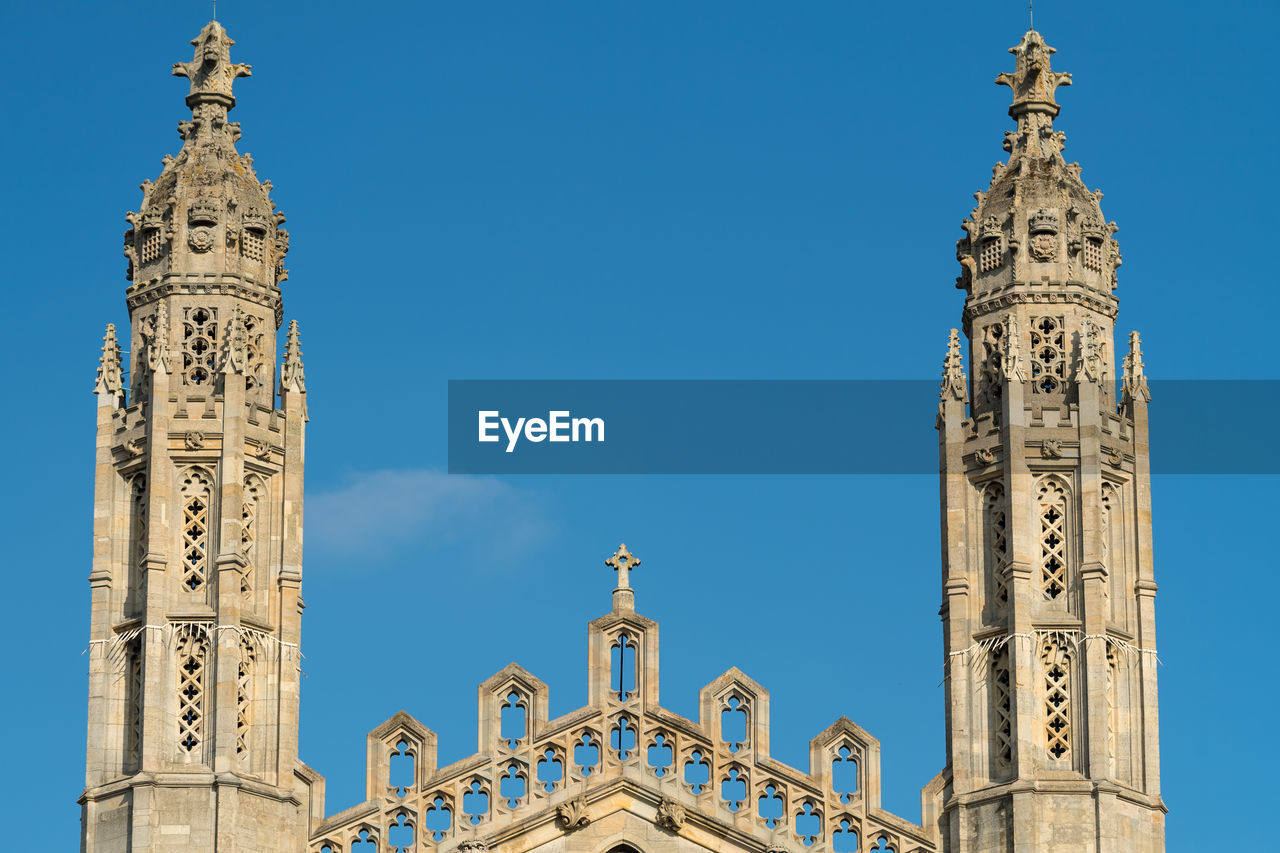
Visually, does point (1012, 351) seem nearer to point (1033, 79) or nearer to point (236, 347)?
point (1033, 79)

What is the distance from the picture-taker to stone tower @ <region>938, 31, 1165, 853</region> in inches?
2258

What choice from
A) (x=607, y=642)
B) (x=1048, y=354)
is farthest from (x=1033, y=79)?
(x=607, y=642)

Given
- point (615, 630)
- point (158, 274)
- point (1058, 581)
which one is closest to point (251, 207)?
point (158, 274)

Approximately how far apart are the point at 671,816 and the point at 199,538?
7.33 metres

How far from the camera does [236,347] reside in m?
59.2

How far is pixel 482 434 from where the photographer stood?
59.2 m

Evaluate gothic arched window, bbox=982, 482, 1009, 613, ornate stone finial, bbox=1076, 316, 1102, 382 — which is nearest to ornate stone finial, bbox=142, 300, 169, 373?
gothic arched window, bbox=982, 482, 1009, 613

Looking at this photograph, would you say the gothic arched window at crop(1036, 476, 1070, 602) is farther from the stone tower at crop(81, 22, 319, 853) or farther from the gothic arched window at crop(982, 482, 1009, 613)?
the stone tower at crop(81, 22, 319, 853)

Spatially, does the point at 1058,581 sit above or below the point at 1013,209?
below

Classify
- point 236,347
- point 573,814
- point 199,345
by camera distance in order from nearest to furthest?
point 573,814 → point 236,347 → point 199,345

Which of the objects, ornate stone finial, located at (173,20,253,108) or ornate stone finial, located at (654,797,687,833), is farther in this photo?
ornate stone finial, located at (173,20,253,108)

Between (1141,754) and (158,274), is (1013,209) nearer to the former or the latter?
(1141,754)

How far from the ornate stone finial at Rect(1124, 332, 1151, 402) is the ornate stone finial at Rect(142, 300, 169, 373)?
13082 millimetres

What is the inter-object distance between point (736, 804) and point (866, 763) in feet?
5.93
